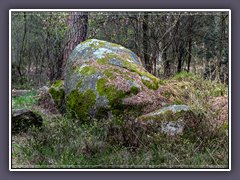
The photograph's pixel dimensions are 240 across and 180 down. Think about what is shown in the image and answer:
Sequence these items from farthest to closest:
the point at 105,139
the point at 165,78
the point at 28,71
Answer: the point at 165,78
the point at 28,71
the point at 105,139

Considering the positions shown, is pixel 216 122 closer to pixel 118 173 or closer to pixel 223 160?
pixel 223 160

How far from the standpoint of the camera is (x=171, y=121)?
21.8 ft

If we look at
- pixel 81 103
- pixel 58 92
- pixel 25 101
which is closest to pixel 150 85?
pixel 81 103

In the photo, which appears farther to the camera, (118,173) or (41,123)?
(41,123)

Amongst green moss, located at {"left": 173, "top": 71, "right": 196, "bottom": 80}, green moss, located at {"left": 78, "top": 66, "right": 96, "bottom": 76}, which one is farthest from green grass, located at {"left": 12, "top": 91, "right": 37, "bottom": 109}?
green moss, located at {"left": 173, "top": 71, "right": 196, "bottom": 80}

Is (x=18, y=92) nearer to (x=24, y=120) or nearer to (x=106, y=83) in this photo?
(x=24, y=120)

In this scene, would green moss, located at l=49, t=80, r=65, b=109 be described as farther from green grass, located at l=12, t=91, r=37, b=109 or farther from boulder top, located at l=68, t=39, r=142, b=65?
boulder top, located at l=68, t=39, r=142, b=65

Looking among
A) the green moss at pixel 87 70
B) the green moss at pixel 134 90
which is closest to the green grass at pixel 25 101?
the green moss at pixel 87 70

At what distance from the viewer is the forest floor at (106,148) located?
5.86 metres

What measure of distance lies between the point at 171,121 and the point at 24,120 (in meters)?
2.28

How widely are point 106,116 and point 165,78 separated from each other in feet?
4.90

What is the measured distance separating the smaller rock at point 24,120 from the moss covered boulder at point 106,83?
680mm
